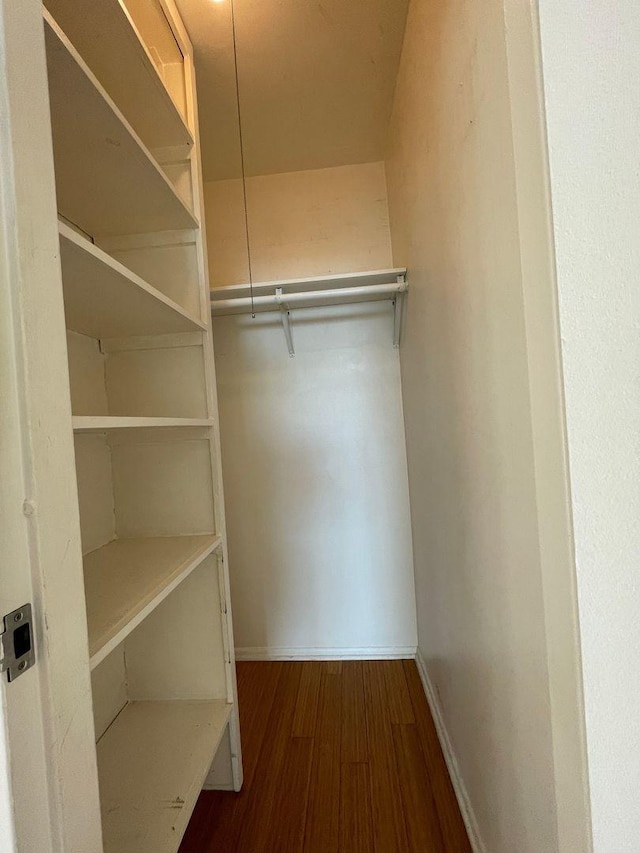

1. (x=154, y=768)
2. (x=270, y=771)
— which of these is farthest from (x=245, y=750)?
(x=154, y=768)

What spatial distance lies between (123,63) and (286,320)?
1.01 meters

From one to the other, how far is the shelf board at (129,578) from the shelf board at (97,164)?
40.5 inches

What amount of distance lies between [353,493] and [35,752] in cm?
168

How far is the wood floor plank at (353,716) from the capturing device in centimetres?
149

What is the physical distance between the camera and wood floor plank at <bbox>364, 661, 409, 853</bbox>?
3.92 ft

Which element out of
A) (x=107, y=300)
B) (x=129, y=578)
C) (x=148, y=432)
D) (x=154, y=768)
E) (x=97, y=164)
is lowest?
(x=154, y=768)

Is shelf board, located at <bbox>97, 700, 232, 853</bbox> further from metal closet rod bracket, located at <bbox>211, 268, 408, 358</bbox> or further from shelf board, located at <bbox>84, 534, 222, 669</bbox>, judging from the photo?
metal closet rod bracket, located at <bbox>211, 268, 408, 358</bbox>

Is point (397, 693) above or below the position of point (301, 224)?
below

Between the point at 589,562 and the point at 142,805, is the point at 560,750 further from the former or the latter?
the point at 142,805

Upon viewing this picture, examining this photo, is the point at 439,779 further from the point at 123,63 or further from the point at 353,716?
the point at 123,63

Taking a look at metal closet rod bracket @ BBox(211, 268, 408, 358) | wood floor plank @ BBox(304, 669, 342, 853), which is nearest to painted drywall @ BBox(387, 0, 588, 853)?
metal closet rod bracket @ BBox(211, 268, 408, 358)

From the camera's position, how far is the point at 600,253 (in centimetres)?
49

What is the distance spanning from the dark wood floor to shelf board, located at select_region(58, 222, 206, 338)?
156cm

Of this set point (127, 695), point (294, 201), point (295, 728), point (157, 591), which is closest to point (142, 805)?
point (127, 695)
